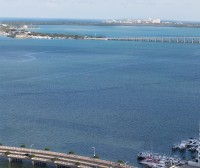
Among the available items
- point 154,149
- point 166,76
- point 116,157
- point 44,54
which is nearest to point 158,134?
point 154,149

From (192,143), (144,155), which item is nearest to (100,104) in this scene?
(192,143)

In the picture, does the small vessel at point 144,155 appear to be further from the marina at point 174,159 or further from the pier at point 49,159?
the pier at point 49,159

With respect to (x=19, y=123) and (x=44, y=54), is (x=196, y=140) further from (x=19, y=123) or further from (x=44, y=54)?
(x=44, y=54)

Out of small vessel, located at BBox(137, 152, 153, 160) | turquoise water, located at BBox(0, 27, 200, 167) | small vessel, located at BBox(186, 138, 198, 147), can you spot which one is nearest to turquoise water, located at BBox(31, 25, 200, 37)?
turquoise water, located at BBox(0, 27, 200, 167)

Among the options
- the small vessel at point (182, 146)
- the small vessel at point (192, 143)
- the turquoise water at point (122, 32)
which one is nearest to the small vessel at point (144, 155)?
the small vessel at point (182, 146)

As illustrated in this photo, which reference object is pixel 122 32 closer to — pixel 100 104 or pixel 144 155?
pixel 100 104

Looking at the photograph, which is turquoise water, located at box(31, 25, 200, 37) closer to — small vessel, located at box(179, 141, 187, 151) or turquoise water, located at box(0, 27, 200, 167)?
turquoise water, located at box(0, 27, 200, 167)
